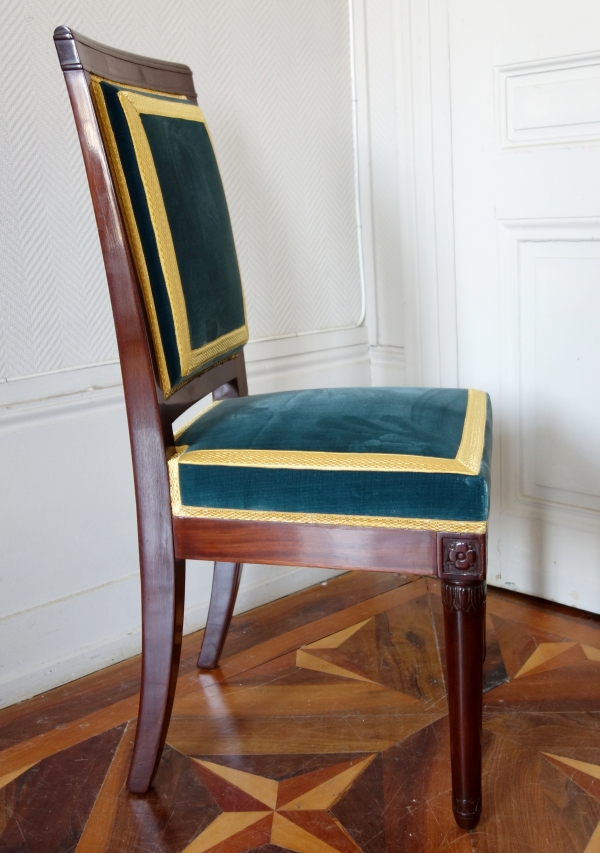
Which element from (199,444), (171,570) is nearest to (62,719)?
(171,570)

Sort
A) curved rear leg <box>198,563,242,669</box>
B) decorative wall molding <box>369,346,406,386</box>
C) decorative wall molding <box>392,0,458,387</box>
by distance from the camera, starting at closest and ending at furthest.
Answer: curved rear leg <box>198,563,242,669</box>
decorative wall molding <box>392,0,458,387</box>
decorative wall molding <box>369,346,406,386</box>

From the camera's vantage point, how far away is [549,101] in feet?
4.70

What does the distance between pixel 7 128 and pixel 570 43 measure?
92 cm

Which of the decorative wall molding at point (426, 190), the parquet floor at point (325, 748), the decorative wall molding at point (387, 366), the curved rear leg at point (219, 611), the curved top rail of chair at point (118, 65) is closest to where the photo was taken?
the curved top rail of chair at point (118, 65)

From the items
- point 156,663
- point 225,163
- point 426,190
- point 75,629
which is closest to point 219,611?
point 75,629

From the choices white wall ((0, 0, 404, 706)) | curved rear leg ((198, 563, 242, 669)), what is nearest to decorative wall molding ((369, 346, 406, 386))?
white wall ((0, 0, 404, 706))

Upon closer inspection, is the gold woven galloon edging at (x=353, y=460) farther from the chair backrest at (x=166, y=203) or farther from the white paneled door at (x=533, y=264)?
the white paneled door at (x=533, y=264)

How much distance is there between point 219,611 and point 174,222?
2.26ft

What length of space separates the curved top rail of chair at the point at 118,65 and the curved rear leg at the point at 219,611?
29.9 inches

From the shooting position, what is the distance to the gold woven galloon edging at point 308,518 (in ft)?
3.05

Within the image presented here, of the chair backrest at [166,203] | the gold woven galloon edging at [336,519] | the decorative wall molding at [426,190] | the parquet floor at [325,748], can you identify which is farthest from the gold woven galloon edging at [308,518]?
the decorative wall molding at [426,190]

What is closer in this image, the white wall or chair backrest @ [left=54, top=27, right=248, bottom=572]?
chair backrest @ [left=54, top=27, right=248, bottom=572]

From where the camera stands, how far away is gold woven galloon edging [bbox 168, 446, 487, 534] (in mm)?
931

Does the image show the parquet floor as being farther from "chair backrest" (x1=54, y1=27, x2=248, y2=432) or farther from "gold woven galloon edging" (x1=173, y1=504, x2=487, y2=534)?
"chair backrest" (x1=54, y1=27, x2=248, y2=432)
